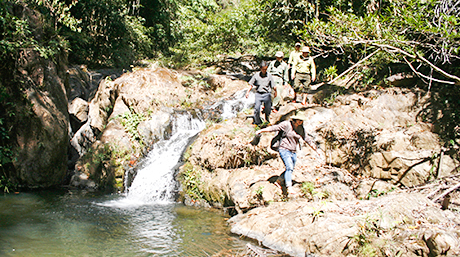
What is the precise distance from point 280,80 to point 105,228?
22.8 ft

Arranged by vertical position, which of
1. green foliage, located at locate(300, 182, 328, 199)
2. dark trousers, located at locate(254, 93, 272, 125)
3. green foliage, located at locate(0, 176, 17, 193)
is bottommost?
green foliage, located at locate(300, 182, 328, 199)

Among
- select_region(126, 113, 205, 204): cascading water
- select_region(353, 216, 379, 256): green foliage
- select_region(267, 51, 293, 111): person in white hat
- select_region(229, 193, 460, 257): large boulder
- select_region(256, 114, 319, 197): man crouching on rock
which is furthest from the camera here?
select_region(267, 51, 293, 111): person in white hat

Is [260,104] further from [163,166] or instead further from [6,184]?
[6,184]

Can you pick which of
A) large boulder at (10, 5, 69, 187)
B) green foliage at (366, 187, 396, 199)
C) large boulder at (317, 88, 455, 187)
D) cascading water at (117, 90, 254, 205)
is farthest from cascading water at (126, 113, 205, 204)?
green foliage at (366, 187, 396, 199)

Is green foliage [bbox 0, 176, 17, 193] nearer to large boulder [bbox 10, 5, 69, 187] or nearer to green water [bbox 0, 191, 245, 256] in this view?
large boulder [bbox 10, 5, 69, 187]

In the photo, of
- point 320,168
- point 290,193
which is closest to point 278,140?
point 290,193

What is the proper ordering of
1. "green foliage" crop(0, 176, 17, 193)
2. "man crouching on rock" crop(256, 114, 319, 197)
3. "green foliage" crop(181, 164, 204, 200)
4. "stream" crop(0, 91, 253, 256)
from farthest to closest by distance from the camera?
1. "green foliage" crop(0, 176, 17, 193)
2. "green foliage" crop(181, 164, 204, 200)
3. "man crouching on rock" crop(256, 114, 319, 197)
4. "stream" crop(0, 91, 253, 256)

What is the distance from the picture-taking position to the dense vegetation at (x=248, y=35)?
25.4 ft

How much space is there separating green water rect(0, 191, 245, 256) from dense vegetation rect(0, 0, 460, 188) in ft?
8.77

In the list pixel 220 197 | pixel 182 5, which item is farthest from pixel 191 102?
pixel 182 5

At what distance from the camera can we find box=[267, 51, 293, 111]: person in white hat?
394 inches

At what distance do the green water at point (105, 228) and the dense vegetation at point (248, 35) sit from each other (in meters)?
2.67

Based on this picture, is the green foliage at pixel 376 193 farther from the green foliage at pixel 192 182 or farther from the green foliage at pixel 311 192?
the green foliage at pixel 192 182

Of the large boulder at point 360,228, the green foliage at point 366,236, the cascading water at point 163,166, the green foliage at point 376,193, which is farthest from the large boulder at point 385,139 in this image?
the cascading water at point 163,166
